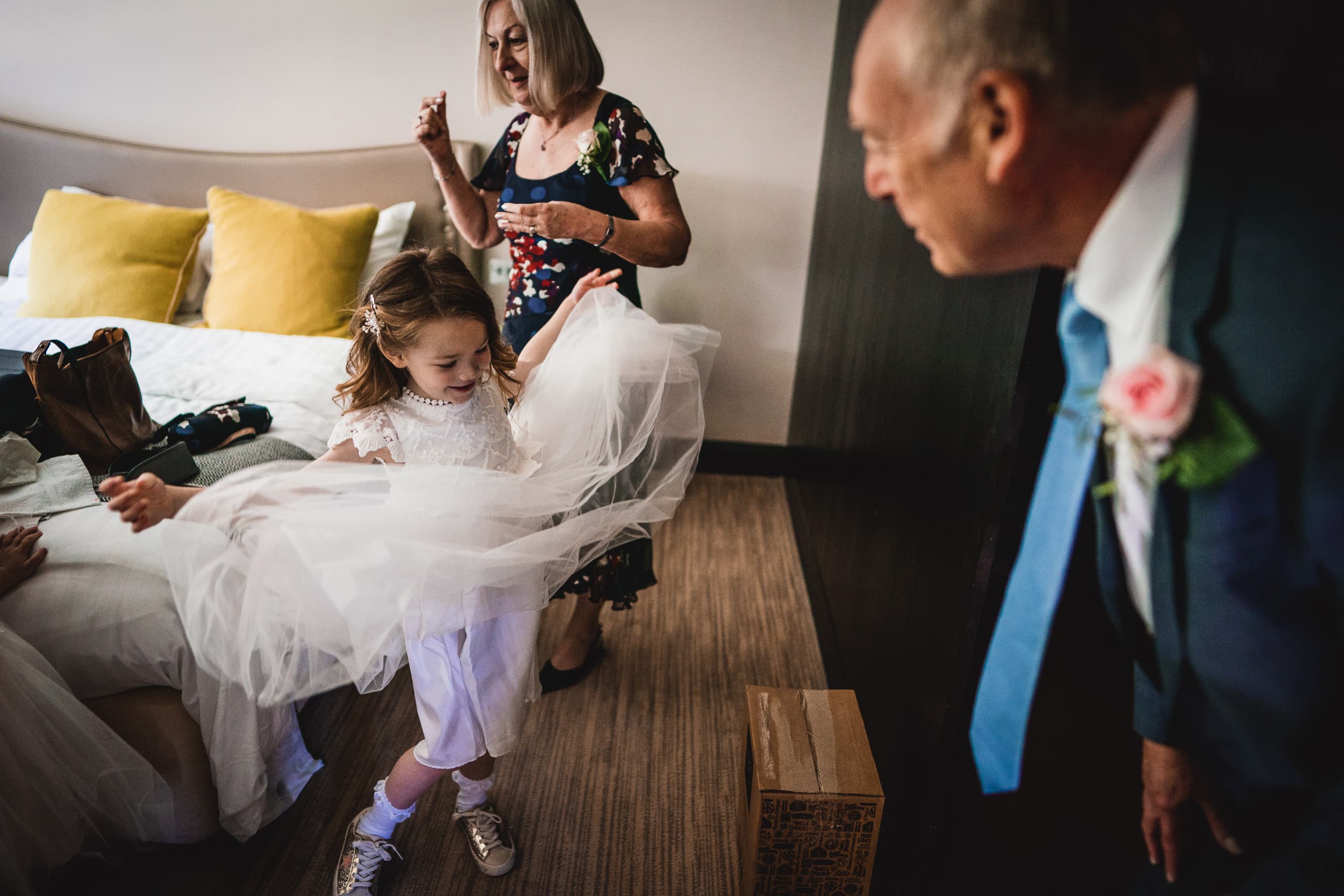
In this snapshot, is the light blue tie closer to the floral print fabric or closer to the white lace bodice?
the white lace bodice

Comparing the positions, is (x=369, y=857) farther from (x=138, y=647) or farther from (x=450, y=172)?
(x=450, y=172)

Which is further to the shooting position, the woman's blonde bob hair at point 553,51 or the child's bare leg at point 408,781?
the woman's blonde bob hair at point 553,51

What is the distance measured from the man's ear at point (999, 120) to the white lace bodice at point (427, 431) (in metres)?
1.05

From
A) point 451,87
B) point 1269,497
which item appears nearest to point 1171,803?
point 1269,497

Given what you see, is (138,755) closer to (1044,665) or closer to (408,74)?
(1044,665)

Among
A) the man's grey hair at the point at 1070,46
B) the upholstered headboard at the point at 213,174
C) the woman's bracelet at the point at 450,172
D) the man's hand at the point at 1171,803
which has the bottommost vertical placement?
the man's hand at the point at 1171,803

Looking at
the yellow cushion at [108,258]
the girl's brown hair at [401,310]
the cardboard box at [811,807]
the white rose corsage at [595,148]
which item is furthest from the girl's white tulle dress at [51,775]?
the yellow cushion at [108,258]

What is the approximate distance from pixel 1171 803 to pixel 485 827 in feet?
4.12

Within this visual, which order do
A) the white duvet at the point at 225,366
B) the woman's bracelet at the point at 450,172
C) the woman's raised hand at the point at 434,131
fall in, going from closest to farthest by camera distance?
the woman's raised hand at the point at 434,131, the woman's bracelet at the point at 450,172, the white duvet at the point at 225,366

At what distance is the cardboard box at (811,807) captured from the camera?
4.31ft

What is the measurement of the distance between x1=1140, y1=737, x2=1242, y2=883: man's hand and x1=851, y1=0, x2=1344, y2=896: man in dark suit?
0.23ft

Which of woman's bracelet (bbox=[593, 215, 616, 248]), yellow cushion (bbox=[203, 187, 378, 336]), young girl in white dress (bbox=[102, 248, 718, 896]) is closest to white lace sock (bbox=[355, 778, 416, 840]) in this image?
young girl in white dress (bbox=[102, 248, 718, 896])

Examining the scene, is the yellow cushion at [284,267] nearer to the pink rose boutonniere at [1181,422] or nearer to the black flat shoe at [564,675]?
the black flat shoe at [564,675]

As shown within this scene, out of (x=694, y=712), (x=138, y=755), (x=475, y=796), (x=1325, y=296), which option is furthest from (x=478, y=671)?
(x=1325, y=296)
